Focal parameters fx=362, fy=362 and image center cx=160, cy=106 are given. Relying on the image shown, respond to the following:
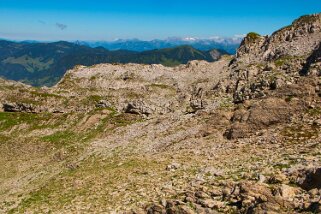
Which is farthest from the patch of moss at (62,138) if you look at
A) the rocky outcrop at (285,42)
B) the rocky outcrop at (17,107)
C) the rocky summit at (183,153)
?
the rocky outcrop at (285,42)

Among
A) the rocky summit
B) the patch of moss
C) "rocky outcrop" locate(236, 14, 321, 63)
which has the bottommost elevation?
the patch of moss

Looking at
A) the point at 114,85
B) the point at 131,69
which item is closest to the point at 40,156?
the point at 114,85

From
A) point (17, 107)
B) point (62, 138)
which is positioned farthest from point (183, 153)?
point (17, 107)

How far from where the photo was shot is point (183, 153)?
123 ft

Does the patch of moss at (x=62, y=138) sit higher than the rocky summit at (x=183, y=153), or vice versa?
the rocky summit at (x=183, y=153)

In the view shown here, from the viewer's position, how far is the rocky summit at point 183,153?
2300 cm

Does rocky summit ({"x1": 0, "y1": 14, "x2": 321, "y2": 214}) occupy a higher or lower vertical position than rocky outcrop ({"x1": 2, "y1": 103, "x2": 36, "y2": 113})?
higher

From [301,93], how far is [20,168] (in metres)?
39.9

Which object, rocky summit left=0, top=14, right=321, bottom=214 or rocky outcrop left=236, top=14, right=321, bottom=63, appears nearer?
rocky summit left=0, top=14, right=321, bottom=214

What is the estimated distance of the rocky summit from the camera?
2300 centimetres

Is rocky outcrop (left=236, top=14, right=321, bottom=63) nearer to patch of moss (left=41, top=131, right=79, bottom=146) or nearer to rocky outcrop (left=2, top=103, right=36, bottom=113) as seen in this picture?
patch of moss (left=41, top=131, right=79, bottom=146)

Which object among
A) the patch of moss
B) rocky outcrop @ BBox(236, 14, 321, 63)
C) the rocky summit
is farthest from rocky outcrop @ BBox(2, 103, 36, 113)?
rocky outcrop @ BBox(236, 14, 321, 63)

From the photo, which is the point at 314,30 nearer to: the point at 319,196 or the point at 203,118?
the point at 203,118

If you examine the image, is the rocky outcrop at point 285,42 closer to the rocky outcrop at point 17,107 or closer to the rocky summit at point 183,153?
the rocky summit at point 183,153
